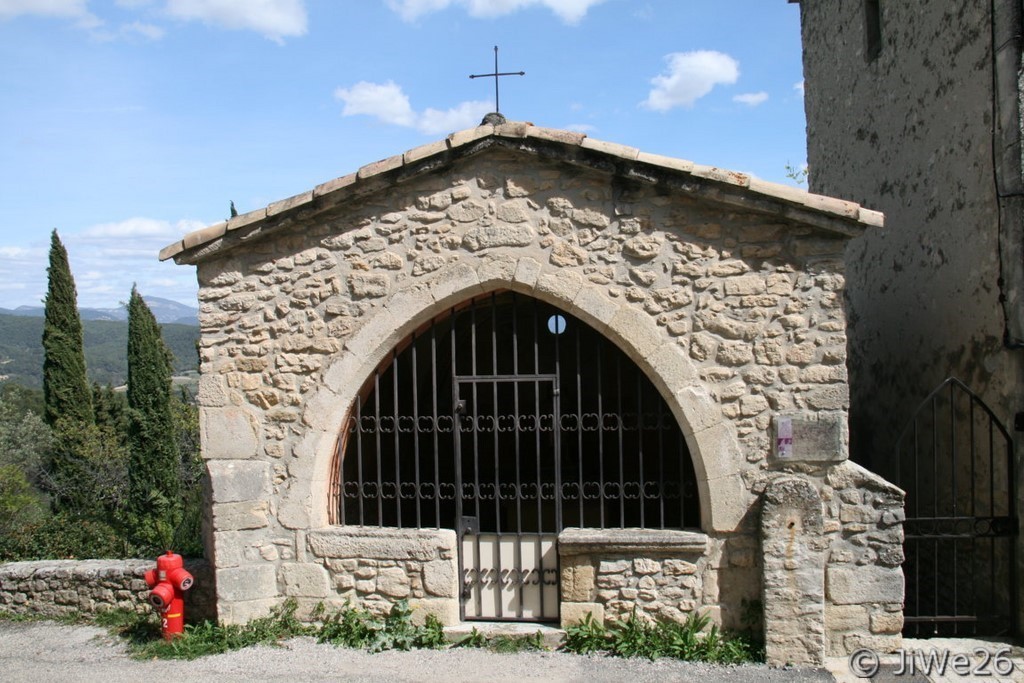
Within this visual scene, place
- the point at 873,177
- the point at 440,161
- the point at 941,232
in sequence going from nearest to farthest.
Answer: the point at 440,161 → the point at 941,232 → the point at 873,177

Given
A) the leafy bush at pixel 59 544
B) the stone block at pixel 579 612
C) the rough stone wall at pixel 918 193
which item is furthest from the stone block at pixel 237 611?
the rough stone wall at pixel 918 193

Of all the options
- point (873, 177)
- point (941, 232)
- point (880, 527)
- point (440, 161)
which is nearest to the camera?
point (880, 527)

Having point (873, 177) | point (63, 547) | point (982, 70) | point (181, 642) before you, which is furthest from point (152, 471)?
point (982, 70)

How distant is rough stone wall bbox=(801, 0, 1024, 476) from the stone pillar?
4.85 feet

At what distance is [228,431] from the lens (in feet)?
18.9

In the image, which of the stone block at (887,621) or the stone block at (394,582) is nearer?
the stone block at (887,621)

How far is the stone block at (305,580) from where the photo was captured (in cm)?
578

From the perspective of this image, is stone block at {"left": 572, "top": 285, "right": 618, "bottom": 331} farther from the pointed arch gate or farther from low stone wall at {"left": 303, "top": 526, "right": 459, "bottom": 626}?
low stone wall at {"left": 303, "top": 526, "right": 459, "bottom": 626}

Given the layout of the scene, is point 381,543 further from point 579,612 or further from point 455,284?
point 455,284

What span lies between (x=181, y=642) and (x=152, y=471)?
10706 millimetres

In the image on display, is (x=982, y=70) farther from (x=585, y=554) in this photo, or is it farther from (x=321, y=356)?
(x=321, y=356)

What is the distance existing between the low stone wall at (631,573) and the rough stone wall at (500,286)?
14 cm

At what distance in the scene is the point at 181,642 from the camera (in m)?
5.69

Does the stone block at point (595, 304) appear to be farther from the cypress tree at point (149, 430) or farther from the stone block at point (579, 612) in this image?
the cypress tree at point (149, 430)
